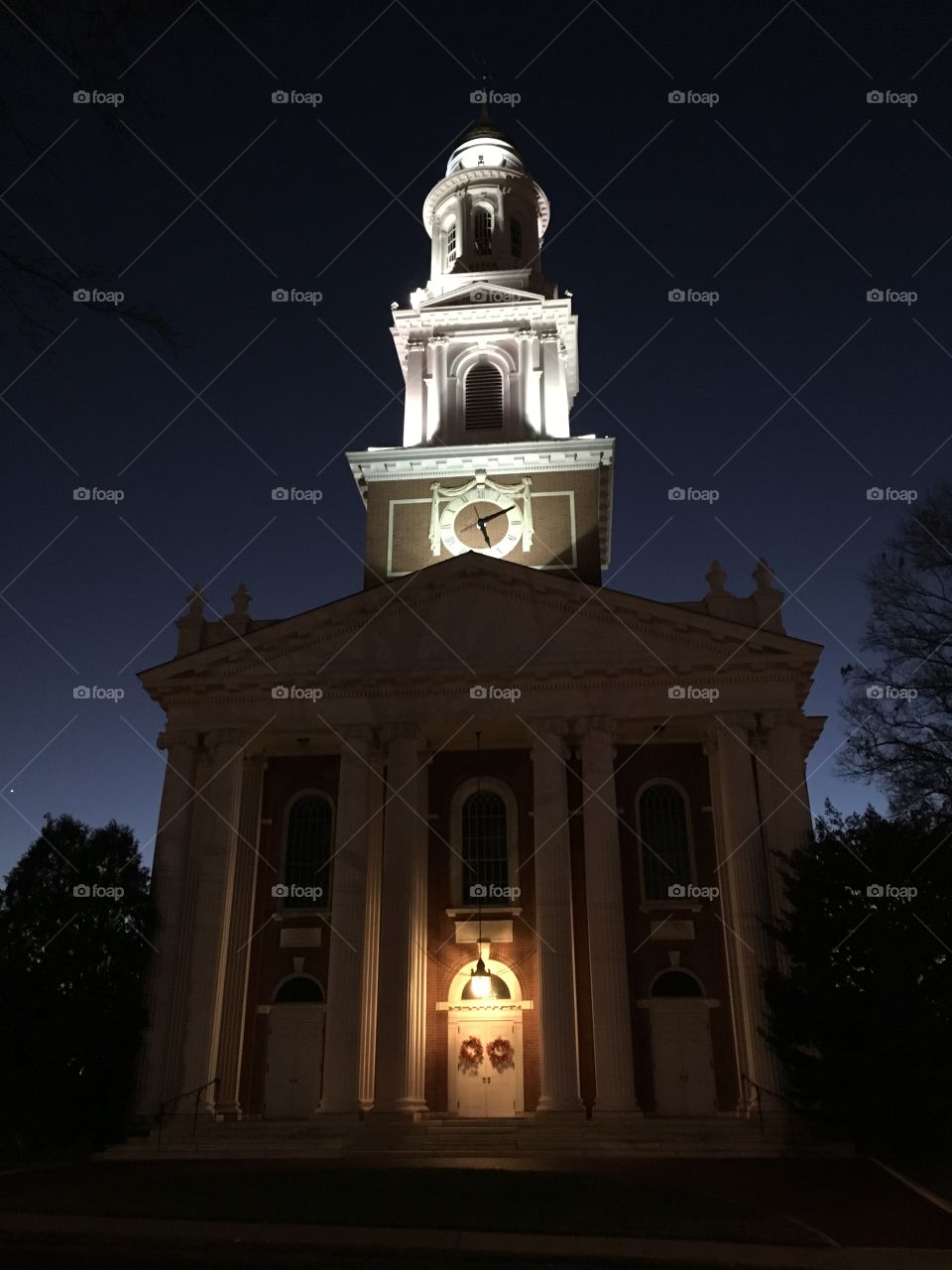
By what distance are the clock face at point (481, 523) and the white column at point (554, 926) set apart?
8432 millimetres

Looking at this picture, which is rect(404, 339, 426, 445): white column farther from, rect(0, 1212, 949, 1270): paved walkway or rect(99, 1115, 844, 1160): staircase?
rect(0, 1212, 949, 1270): paved walkway

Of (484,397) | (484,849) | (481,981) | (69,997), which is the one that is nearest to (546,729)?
(484,849)

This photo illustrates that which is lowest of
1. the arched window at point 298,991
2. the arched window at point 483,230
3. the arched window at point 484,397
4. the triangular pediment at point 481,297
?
the arched window at point 298,991

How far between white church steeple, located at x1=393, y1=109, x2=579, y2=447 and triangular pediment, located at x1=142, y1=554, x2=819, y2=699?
29.0 ft

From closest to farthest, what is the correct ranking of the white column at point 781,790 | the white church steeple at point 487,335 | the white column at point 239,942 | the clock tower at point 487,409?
the white column at point 781,790
the white column at point 239,942
the clock tower at point 487,409
the white church steeple at point 487,335

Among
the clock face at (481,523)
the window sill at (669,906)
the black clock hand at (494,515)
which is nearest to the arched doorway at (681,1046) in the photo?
the window sill at (669,906)

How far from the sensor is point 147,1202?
43.5 ft

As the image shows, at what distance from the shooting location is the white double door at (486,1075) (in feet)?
80.1

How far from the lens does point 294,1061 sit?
2497 centimetres

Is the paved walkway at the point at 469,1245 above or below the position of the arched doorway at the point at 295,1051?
below

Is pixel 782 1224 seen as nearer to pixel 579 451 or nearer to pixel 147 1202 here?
pixel 147 1202

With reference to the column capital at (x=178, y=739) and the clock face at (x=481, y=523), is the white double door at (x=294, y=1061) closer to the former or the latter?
the column capital at (x=178, y=739)

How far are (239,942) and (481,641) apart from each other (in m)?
9.54

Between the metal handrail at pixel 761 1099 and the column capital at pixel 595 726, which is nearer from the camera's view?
the metal handrail at pixel 761 1099
